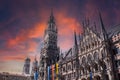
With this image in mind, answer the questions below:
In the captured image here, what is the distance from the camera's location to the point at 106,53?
149 ft

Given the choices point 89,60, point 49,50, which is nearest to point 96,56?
point 89,60

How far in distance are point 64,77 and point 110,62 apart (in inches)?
851

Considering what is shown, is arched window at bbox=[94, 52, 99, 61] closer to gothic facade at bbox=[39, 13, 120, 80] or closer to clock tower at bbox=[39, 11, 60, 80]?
gothic facade at bbox=[39, 13, 120, 80]

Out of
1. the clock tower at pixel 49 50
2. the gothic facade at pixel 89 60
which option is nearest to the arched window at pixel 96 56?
the gothic facade at pixel 89 60

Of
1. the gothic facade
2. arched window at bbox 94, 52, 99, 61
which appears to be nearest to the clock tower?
the gothic facade

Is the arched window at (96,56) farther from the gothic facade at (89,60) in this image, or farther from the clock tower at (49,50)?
the clock tower at (49,50)

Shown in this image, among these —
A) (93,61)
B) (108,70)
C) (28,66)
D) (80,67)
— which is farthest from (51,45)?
(28,66)

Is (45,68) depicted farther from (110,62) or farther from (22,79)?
(22,79)

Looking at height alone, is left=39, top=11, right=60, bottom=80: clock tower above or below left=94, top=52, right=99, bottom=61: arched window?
above

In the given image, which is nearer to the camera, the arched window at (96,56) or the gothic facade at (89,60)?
the gothic facade at (89,60)

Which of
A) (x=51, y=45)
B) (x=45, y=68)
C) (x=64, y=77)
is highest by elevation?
(x=51, y=45)

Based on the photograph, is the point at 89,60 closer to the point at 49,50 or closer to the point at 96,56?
the point at 96,56

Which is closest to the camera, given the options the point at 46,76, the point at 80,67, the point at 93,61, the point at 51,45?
the point at 93,61

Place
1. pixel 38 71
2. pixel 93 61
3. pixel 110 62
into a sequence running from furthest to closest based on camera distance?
pixel 38 71
pixel 93 61
pixel 110 62
